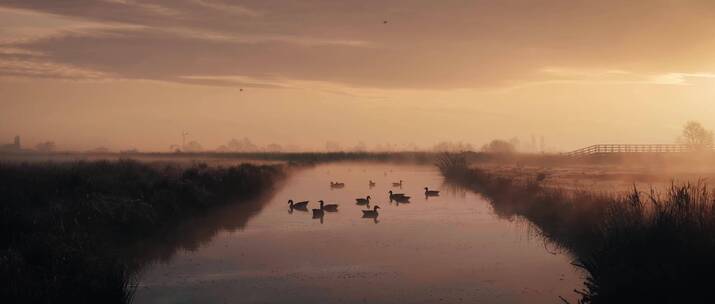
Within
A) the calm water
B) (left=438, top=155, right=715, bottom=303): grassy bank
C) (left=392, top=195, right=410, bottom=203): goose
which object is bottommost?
the calm water

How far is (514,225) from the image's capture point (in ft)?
86.9

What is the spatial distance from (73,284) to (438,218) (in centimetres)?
2000

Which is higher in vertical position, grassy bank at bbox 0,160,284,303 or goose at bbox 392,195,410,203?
grassy bank at bbox 0,160,284,303

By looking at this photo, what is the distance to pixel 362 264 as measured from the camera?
714 inches

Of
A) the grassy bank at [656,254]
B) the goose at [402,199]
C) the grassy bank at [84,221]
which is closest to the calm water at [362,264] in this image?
the grassy bank at [84,221]

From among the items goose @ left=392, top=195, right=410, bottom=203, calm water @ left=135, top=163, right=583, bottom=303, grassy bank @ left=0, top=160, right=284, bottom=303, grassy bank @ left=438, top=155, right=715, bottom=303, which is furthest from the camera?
goose @ left=392, top=195, right=410, bottom=203

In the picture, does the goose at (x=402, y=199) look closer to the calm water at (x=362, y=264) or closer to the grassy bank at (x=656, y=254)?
the calm water at (x=362, y=264)

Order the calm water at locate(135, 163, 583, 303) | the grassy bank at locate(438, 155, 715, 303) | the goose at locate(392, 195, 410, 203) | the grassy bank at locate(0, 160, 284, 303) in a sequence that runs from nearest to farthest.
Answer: the grassy bank at locate(438, 155, 715, 303) → the grassy bank at locate(0, 160, 284, 303) → the calm water at locate(135, 163, 583, 303) → the goose at locate(392, 195, 410, 203)

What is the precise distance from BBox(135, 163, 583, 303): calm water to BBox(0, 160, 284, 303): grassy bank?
5.37ft

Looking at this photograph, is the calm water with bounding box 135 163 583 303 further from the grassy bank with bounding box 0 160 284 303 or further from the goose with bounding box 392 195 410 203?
the goose with bounding box 392 195 410 203

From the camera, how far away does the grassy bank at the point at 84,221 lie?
38.7 feet

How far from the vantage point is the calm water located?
14750 mm

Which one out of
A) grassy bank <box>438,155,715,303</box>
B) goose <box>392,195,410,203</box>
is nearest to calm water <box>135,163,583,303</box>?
grassy bank <box>438,155,715,303</box>

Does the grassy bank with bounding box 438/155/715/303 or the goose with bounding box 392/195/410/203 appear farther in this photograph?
the goose with bounding box 392/195/410/203
